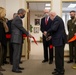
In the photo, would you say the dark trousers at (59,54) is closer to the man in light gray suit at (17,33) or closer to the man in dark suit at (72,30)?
the man in light gray suit at (17,33)

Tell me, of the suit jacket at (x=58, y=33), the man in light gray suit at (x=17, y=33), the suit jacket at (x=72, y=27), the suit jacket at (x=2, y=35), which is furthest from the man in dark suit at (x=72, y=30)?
the suit jacket at (x=2, y=35)

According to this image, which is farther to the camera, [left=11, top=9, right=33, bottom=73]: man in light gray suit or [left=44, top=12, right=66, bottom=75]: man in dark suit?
[left=11, top=9, right=33, bottom=73]: man in light gray suit

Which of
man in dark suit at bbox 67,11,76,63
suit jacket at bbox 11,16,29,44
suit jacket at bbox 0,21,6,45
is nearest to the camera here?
suit jacket at bbox 11,16,29,44

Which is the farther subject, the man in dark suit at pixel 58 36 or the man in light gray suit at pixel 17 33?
the man in light gray suit at pixel 17 33

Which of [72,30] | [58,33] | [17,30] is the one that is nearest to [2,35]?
[17,30]

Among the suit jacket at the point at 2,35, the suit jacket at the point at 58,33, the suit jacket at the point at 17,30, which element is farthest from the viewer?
the suit jacket at the point at 2,35

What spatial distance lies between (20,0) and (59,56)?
127 inches

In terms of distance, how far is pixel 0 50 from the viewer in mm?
5211

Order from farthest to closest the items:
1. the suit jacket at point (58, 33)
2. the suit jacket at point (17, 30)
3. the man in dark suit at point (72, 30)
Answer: the man in dark suit at point (72, 30)
the suit jacket at point (17, 30)
the suit jacket at point (58, 33)

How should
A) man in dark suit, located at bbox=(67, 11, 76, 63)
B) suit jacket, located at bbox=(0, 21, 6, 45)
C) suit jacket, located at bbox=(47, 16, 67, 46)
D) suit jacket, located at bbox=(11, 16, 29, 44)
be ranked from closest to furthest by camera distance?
1. suit jacket, located at bbox=(47, 16, 67, 46)
2. suit jacket, located at bbox=(11, 16, 29, 44)
3. suit jacket, located at bbox=(0, 21, 6, 45)
4. man in dark suit, located at bbox=(67, 11, 76, 63)

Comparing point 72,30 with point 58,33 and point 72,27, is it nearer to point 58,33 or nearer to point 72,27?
point 72,27

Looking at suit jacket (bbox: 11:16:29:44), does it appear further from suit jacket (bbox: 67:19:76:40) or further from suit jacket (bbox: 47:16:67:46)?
suit jacket (bbox: 67:19:76:40)

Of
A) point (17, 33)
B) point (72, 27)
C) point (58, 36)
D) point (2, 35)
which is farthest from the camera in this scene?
point (72, 27)

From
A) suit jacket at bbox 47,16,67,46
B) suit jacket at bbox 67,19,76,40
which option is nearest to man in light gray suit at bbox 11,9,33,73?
suit jacket at bbox 47,16,67,46
